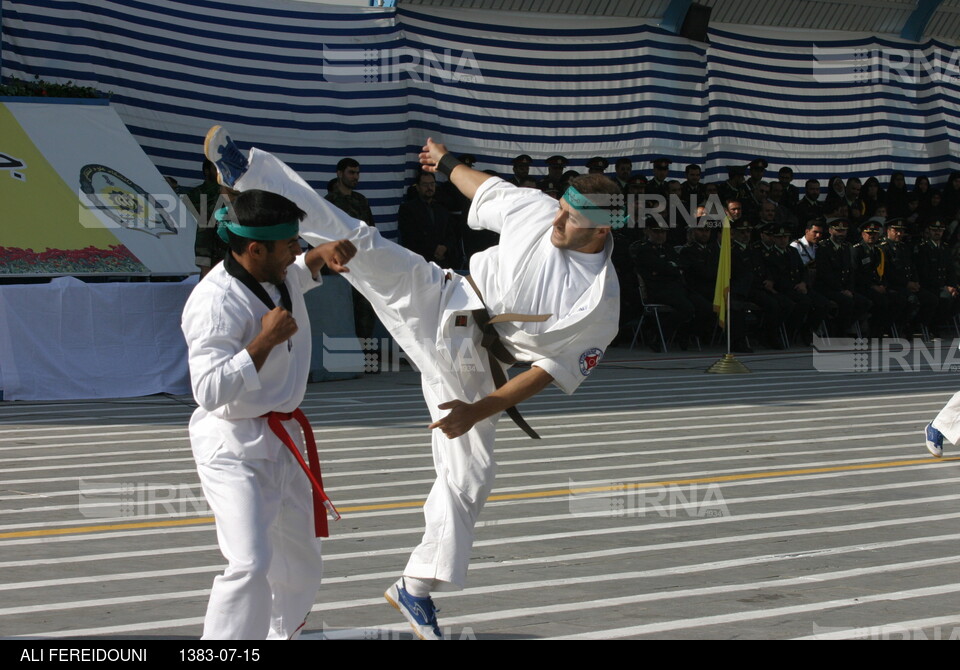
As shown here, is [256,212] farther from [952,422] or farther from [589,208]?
[952,422]

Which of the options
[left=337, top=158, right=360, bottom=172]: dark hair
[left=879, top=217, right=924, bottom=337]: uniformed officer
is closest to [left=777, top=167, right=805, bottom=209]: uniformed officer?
[left=879, top=217, right=924, bottom=337]: uniformed officer

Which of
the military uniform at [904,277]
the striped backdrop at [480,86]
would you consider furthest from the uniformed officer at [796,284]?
the striped backdrop at [480,86]

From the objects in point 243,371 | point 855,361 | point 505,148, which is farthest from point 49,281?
point 855,361

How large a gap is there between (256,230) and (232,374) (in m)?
0.59

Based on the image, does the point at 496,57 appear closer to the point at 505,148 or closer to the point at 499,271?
the point at 505,148

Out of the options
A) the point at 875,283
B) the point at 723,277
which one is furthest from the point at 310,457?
the point at 875,283

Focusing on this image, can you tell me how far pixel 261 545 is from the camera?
401cm

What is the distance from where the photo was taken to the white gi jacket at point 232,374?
3996 mm

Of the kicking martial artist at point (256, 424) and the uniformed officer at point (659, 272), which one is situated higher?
the kicking martial artist at point (256, 424)

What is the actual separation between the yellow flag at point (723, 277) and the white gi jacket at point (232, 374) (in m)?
12.2

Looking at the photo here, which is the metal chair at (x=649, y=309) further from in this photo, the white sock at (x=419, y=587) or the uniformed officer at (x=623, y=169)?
the white sock at (x=419, y=587)

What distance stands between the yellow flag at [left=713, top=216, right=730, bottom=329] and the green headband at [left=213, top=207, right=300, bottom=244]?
473 inches

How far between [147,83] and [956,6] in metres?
16.4

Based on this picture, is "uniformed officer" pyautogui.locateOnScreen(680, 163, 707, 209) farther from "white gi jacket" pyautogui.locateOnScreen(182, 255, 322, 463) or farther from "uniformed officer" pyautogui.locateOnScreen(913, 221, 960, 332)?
"white gi jacket" pyautogui.locateOnScreen(182, 255, 322, 463)
